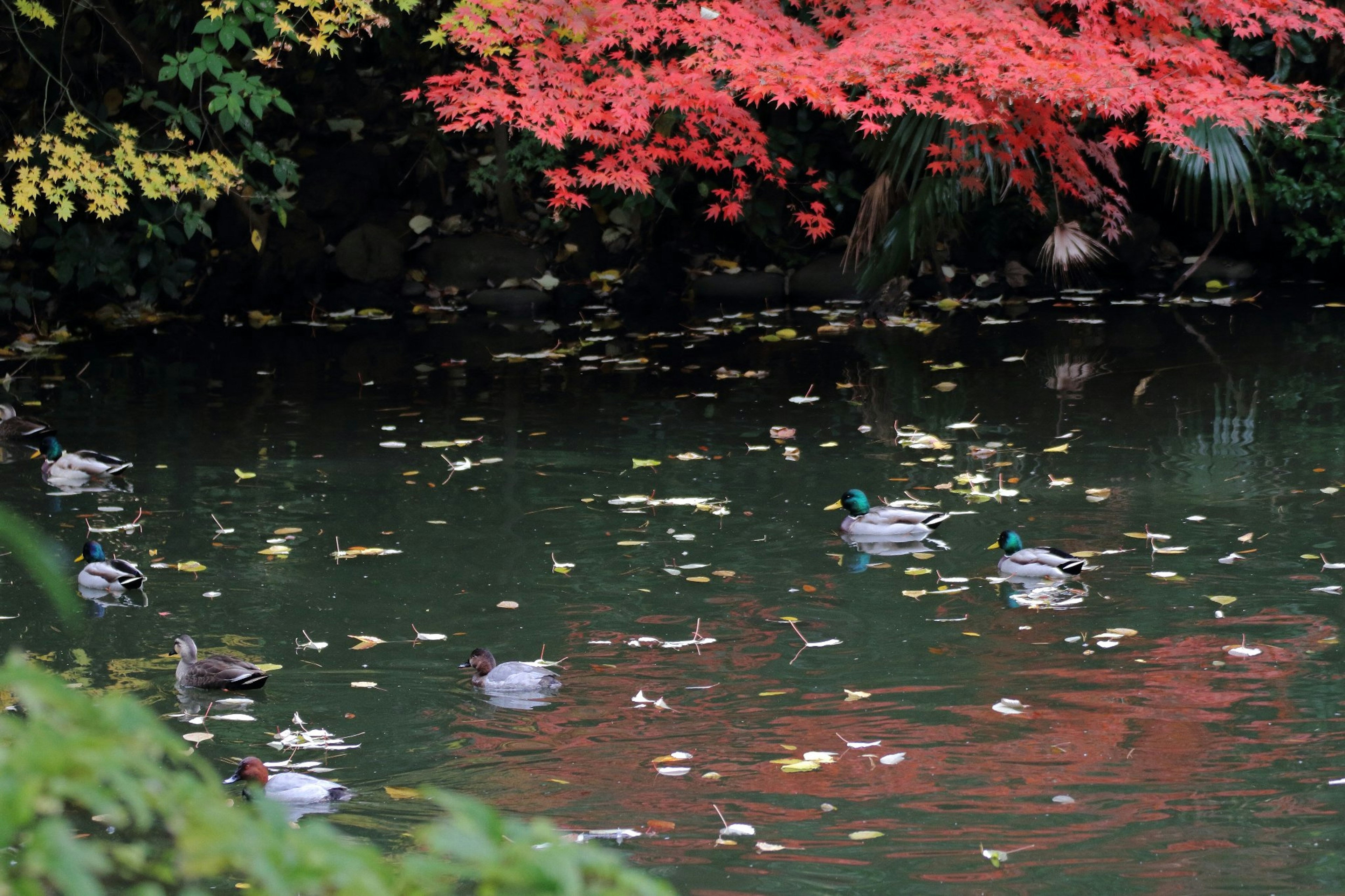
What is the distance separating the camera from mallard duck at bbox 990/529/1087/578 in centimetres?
648

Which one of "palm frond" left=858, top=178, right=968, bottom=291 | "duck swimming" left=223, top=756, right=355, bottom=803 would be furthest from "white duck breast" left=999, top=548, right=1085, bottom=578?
"palm frond" left=858, top=178, right=968, bottom=291

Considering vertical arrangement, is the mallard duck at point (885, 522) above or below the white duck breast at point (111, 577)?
above

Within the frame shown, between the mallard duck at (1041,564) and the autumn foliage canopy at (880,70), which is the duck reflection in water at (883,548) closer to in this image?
the mallard duck at (1041,564)

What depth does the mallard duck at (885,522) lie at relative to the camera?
23.8 feet

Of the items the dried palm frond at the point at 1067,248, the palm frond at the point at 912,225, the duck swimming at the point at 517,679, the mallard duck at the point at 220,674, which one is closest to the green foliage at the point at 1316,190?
the dried palm frond at the point at 1067,248

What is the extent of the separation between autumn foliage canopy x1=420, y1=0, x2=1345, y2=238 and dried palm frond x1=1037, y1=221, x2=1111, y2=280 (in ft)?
3.83

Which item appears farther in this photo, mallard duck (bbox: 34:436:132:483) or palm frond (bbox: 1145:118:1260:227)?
palm frond (bbox: 1145:118:1260:227)

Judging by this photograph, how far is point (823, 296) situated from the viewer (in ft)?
50.1

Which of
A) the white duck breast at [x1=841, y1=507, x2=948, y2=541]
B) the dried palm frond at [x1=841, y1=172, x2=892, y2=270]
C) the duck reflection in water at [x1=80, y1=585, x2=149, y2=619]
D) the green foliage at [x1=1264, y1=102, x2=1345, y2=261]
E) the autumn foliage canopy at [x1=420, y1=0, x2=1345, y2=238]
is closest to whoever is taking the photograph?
the duck reflection in water at [x1=80, y1=585, x2=149, y2=619]

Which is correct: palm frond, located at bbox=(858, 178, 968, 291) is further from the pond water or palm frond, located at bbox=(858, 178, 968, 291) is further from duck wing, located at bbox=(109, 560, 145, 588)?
duck wing, located at bbox=(109, 560, 145, 588)

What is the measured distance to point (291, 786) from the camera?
15.1 ft

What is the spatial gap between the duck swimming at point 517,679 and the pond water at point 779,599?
0.30ft

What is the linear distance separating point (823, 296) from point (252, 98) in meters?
6.42

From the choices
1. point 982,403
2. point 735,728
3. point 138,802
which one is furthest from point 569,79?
point 138,802
